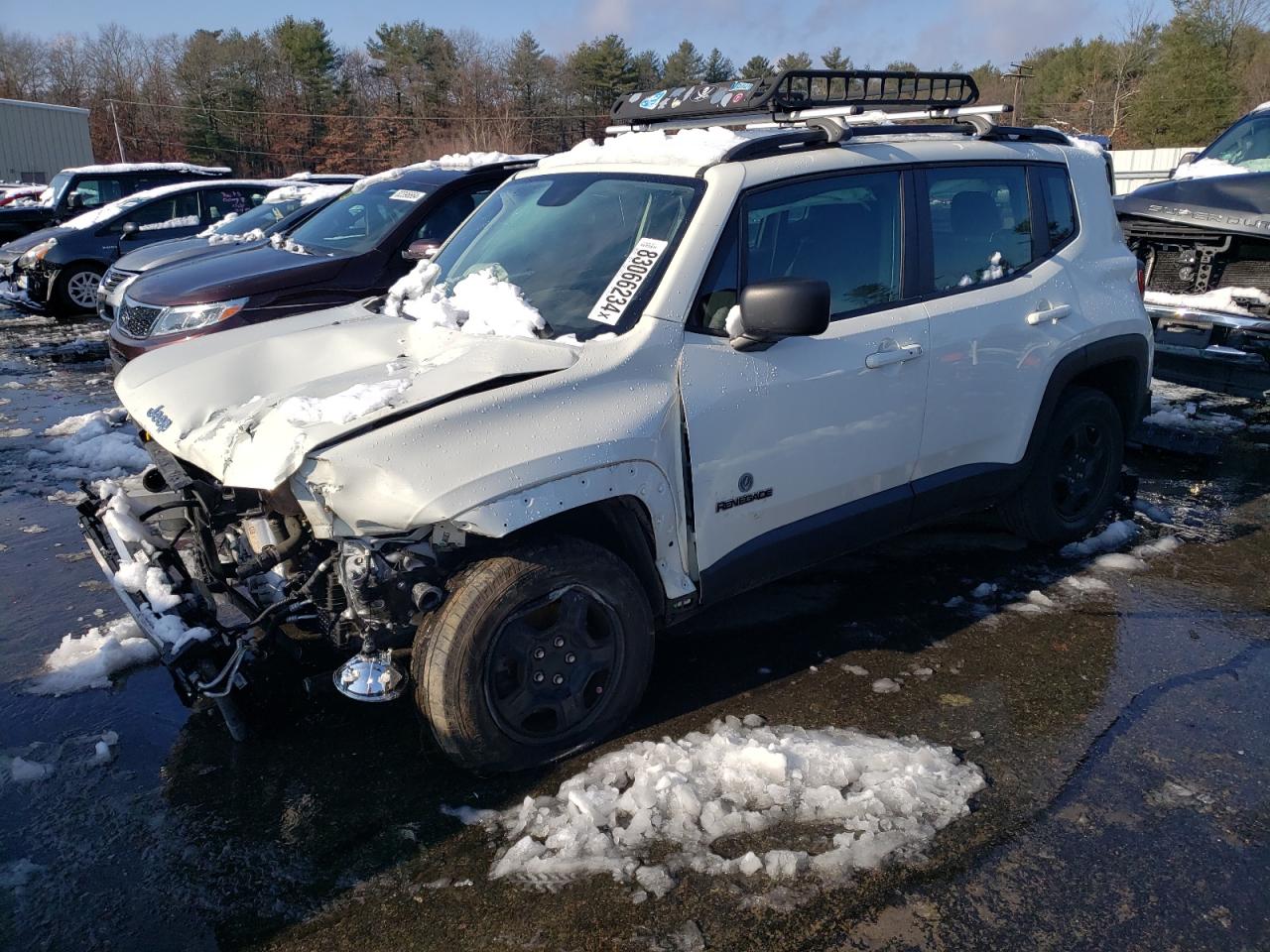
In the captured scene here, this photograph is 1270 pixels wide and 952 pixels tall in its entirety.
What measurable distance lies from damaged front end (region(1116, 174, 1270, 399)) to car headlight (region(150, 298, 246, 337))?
6.52 m

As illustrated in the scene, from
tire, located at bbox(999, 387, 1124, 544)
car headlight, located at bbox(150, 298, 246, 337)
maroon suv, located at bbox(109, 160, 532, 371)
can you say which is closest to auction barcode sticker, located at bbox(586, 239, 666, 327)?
tire, located at bbox(999, 387, 1124, 544)

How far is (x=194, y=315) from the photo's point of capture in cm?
680

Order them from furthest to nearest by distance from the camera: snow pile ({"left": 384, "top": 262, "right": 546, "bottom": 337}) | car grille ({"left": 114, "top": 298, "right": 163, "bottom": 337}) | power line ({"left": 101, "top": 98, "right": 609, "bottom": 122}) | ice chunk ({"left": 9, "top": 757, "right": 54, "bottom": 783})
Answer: power line ({"left": 101, "top": 98, "right": 609, "bottom": 122})
car grille ({"left": 114, "top": 298, "right": 163, "bottom": 337})
snow pile ({"left": 384, "top": 262, "right": 546, "bottom": 337})
ice chunk ({"left": 9, "top": 757, "right": 54, "bottom": 783})

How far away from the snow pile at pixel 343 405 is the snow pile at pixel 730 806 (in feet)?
4.27

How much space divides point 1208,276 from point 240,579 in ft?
23.8

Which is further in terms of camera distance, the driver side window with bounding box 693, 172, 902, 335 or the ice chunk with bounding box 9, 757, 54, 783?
the driver side window with bounding box 693, 172, 902, 335

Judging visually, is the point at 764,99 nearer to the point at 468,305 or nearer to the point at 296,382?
the point at 468,305

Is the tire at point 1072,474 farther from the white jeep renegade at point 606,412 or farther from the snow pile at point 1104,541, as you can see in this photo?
the white jeep renegade at point 606,412

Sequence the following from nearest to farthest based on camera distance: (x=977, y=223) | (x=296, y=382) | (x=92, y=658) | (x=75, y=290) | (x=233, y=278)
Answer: (x=296, y=382), (x=92, y=658), (x=977, y=223), (x=233, y=278), (x=75, y=290)

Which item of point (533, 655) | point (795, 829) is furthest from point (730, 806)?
point (533, 655)

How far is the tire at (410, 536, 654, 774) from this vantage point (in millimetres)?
2922

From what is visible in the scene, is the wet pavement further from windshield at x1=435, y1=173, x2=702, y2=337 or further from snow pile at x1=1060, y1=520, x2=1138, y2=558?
windshield at x1=435, y1=173, x2=702, y2=337

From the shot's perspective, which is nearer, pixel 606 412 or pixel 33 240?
pixel 606 412

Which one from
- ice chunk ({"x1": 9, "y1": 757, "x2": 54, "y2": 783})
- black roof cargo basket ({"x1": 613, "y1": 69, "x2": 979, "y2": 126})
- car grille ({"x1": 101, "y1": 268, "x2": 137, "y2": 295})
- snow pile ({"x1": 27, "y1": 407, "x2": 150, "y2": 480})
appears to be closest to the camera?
ice chunk ({"x1": 9, "y1": 757, "x2": 54, "y2": 783})
